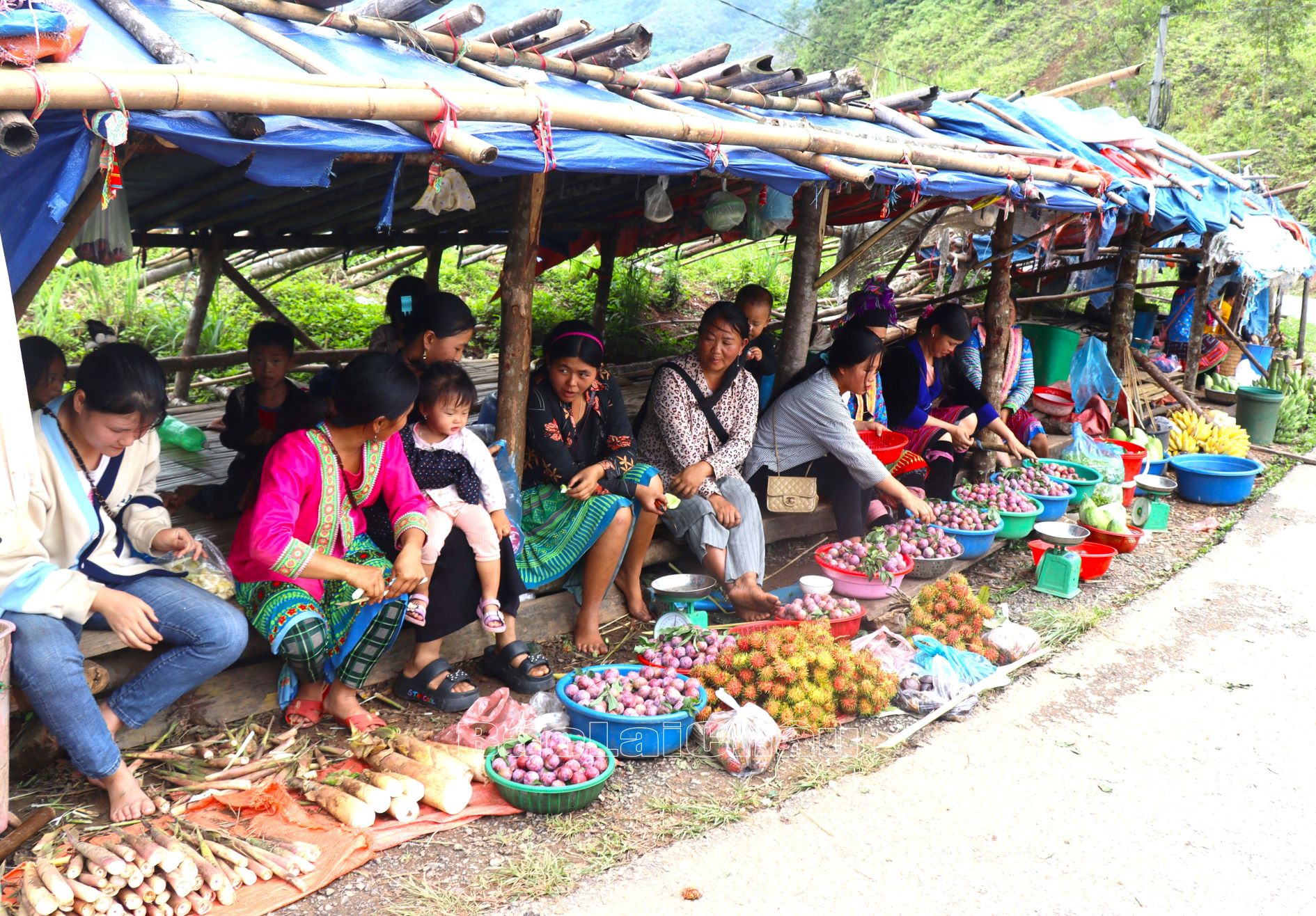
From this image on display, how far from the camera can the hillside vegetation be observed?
2497 centimetres

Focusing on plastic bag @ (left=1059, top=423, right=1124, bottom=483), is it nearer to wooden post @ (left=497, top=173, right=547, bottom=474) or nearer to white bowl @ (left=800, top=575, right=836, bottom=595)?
white bowl @ (left=800, top=575, right=836, bottom=595)

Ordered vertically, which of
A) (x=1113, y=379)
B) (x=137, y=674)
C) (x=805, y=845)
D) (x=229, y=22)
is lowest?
(x=805, y=845)

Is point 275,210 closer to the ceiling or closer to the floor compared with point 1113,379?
closer to the ceiling

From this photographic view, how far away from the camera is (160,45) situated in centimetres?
283

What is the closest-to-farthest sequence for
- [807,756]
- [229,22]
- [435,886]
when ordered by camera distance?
[435,886], [229,22], [807,756]

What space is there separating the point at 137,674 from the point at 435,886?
1.21 meters

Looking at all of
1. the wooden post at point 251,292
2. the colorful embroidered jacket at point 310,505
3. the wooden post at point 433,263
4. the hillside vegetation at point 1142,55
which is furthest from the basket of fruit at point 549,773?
the hillside vegetation at point 1142,55

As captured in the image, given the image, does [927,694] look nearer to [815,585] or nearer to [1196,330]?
[815,585]

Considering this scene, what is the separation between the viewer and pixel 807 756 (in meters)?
3.74

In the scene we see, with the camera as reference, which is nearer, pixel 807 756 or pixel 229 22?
pixel 229 22

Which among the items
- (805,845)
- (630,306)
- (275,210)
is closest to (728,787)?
(805,845)

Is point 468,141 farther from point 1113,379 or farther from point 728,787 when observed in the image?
point 1113,379

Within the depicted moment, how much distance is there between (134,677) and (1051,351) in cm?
788

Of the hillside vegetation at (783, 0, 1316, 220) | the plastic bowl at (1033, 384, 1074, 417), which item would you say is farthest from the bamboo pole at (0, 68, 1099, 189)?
the hillside vegetation at (783, 0, 1316, 220)
